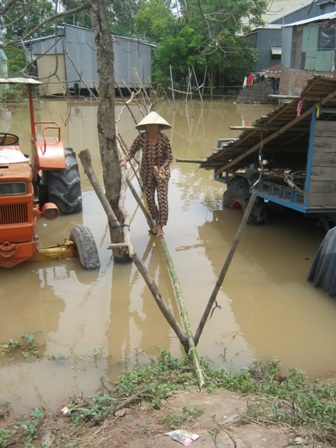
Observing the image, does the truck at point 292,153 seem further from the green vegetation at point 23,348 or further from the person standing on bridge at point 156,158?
the green vegetation at point 23,348

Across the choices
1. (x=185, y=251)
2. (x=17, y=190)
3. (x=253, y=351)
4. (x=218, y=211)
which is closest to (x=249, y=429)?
(x=253, y=351)

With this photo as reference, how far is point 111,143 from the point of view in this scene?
5.55 meters

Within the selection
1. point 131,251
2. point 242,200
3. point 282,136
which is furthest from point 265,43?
point 131,251

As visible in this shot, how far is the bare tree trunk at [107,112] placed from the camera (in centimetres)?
496

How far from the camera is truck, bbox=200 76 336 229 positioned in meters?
5.63

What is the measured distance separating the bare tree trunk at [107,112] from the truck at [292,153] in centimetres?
180

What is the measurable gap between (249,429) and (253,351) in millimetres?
1626

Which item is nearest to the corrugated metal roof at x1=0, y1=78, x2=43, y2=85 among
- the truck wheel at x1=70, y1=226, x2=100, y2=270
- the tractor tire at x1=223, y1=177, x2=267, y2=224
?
the truck wheel at x1=70, y1=226, x2=100, y2=270

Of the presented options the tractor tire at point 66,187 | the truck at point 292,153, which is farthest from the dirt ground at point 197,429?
the tractor tire at point 66,187

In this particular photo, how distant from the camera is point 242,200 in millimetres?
7738

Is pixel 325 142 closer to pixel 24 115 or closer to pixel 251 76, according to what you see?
pixel 24 115

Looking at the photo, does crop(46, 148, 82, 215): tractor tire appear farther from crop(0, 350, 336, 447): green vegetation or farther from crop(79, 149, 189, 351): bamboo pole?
Answer: crop(0, 350, 336, 447): green vegetation

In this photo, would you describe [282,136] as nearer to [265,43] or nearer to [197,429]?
[197,429]

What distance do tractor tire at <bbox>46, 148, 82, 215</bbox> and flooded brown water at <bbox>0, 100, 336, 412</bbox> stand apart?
0.26m
